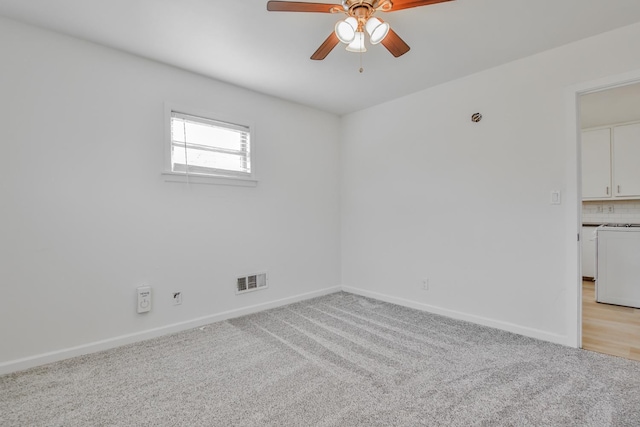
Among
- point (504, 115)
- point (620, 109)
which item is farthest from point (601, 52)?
point (620, 109)

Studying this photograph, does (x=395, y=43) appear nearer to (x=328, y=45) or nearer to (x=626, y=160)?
(x=328, y=45)

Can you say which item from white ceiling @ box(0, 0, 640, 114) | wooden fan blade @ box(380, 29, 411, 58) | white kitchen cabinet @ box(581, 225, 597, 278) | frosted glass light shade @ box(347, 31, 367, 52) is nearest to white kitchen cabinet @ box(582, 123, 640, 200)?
white kitchen cabinet @ box(581, 225, 597, 278)

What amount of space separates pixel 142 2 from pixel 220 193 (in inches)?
66.8

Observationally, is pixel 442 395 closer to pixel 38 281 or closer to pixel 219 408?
pixel 219 408

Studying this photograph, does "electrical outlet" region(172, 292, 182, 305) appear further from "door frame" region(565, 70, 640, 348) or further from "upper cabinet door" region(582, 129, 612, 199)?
"upper cabinet door" region(582, 129, 612, 199)

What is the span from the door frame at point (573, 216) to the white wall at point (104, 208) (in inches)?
112

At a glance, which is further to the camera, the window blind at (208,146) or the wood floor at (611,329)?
the window blind at (208,146)

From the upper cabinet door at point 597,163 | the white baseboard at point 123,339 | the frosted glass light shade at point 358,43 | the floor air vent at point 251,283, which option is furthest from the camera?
the upper cabinet door at point 597,163

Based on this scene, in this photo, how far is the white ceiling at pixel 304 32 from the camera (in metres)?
2.10

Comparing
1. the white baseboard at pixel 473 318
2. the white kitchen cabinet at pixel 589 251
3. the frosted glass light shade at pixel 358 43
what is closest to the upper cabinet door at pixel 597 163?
the white kitchen cabinet at pixel 589 251

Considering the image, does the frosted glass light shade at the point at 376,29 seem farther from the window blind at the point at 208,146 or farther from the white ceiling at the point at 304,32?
the window blind at the point at 208,146

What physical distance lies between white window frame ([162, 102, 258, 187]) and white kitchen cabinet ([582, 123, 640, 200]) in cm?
513

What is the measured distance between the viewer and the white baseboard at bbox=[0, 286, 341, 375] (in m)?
2.22

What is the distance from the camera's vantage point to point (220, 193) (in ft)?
10.7
